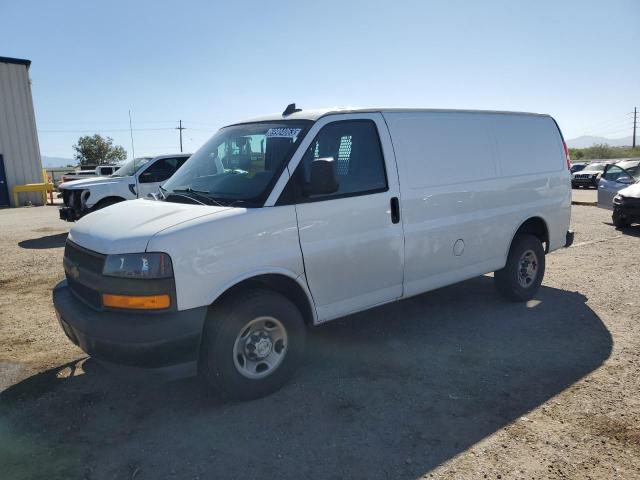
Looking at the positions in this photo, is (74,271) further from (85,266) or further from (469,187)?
(469,187)

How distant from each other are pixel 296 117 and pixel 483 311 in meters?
3.21

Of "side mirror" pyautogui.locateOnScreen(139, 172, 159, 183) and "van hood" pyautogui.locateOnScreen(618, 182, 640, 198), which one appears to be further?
"side mirror" pyautogui.locateOnScreen(139, 172, 159, 183)

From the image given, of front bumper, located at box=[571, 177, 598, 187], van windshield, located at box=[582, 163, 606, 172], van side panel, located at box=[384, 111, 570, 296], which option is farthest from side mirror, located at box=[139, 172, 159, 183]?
van windshield, located at box=[582, 163, 606, 172]

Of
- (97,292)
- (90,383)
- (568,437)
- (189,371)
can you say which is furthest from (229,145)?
(568,437)

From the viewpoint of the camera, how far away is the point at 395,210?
4156 mm

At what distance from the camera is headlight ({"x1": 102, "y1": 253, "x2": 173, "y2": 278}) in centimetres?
302

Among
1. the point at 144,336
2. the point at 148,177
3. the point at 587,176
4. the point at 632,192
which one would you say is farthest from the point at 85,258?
the point at 587,176

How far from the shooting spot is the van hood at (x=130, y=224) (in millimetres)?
3125

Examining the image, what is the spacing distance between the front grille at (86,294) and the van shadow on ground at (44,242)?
277 inches

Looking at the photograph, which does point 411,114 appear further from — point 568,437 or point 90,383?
point 90,383

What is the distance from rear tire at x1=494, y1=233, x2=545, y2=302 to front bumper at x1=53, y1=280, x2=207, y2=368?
3.86 m

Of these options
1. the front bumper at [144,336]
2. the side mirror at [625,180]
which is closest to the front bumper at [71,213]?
the front bumper at [144,336]

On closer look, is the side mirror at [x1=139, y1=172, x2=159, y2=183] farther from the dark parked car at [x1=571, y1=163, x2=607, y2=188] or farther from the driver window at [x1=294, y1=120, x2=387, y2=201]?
the dark parked car at [x1=571, y1=163, x2=607, y2=188]

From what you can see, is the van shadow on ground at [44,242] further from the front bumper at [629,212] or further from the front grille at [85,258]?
the front bumper at [629,212]
